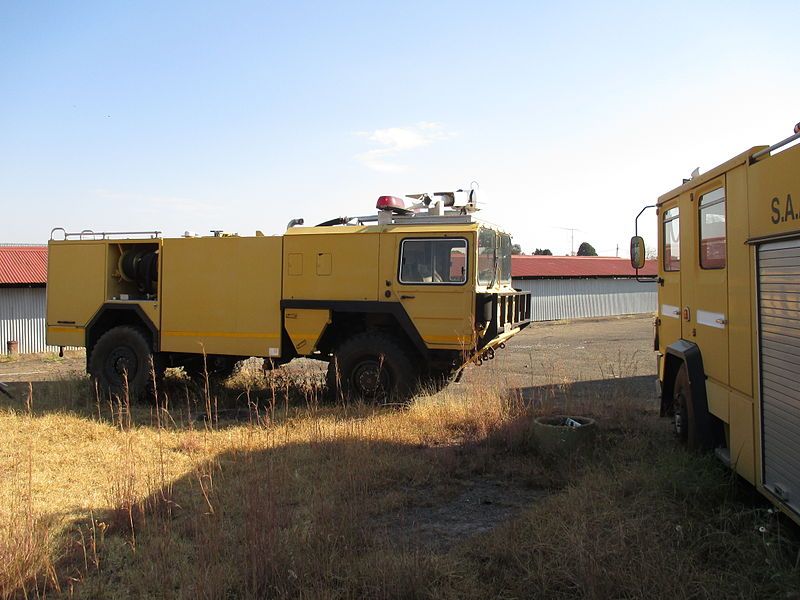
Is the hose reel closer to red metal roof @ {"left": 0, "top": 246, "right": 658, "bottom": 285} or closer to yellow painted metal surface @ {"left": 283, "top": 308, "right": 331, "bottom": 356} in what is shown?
yellow painted metal surface @ {"left": 283, "top": 308, "right": 331, "bottom": 356}

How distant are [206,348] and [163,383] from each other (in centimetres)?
164

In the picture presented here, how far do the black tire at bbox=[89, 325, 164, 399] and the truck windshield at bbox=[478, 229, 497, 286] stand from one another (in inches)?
211

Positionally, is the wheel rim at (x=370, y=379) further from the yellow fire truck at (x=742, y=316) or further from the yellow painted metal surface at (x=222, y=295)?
the yellow fire truck at (x=742, y=316)

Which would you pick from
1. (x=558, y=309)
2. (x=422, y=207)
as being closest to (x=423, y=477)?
(x=422, y=207)

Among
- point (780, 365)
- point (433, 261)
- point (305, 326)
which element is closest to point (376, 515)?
point (780, 365)

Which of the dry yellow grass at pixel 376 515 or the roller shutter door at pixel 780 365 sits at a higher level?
the roller shutter door at pixel 780 365

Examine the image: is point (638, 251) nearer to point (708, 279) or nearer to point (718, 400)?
point (708, 279)

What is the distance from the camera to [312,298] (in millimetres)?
9227

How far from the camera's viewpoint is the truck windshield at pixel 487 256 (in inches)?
347

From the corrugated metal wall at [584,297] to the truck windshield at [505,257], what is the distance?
21.7 metres

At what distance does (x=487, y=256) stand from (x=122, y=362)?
608cm

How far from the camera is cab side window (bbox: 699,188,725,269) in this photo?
5.08 metres

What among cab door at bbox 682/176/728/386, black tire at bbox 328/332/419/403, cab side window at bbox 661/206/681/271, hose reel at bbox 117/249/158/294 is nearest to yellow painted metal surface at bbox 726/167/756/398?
cab door at bbox 682/176/728/386

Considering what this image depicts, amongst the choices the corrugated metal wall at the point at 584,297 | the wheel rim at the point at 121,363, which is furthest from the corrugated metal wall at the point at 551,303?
the wheel rim at the point at 121,363
